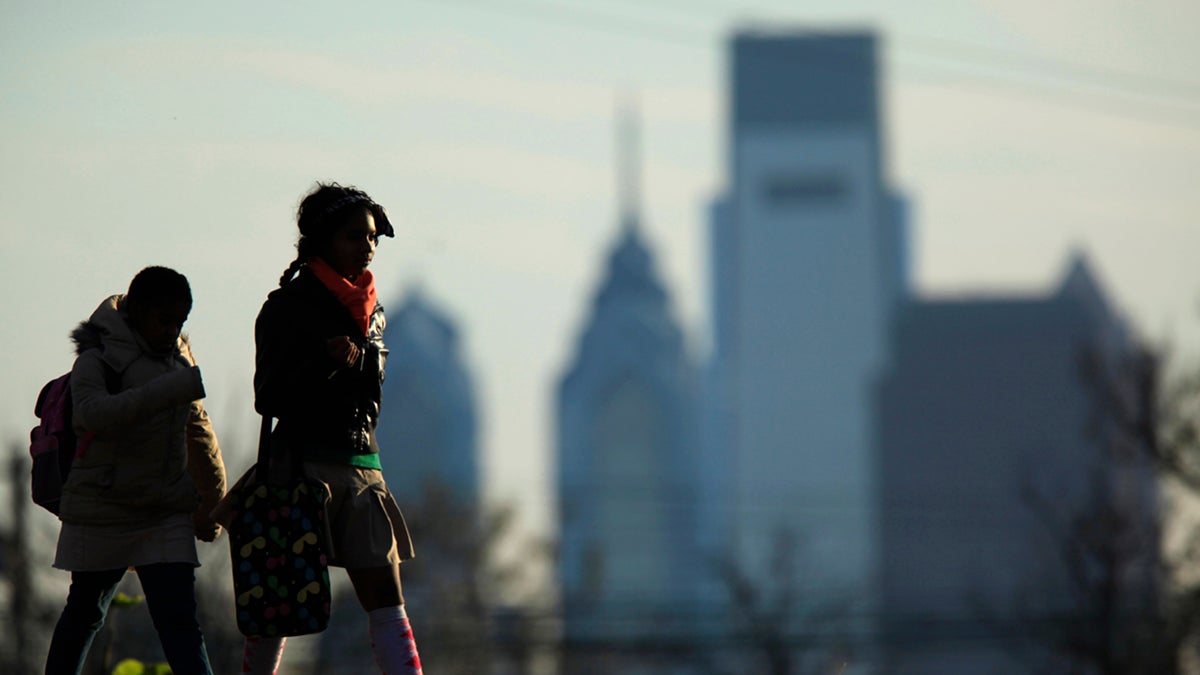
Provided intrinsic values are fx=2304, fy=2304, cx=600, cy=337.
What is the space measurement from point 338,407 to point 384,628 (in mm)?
598

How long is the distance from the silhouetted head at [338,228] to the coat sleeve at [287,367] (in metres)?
0.22

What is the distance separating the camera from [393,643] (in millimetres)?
6090

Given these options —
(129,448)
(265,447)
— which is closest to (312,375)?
(265,447)

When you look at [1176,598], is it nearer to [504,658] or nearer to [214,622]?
[214,622]

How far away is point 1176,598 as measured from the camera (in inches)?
1286

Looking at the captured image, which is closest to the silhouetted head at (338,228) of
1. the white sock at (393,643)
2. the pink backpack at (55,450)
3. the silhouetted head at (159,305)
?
the silhouetted head at (159,305)

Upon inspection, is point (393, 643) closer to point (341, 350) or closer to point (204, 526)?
point (204, 526)

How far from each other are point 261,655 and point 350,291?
1022 mm

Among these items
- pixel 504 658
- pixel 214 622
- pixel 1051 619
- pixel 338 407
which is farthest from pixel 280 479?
pixel 504 658

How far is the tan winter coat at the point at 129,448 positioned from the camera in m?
6.27

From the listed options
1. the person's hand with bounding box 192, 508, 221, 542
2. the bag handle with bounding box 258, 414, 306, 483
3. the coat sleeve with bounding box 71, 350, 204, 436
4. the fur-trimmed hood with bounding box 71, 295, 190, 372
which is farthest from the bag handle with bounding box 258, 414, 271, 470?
the fur-trimmed hood with bounding box 71, 295, 190, 372

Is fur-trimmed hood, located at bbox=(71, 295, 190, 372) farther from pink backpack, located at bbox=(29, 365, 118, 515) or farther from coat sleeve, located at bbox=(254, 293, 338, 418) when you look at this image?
coat sleeve, located at bbox=(254, 293, 338, 418)

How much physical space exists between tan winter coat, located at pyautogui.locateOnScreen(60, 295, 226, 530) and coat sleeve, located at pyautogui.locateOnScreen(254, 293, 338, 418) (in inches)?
8.9

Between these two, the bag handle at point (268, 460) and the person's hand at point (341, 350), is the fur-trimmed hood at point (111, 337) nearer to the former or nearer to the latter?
the bag handle at point (268, 460)
